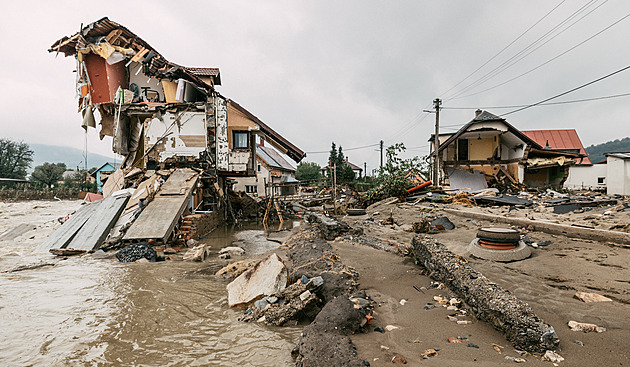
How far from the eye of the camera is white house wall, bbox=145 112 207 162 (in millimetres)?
14773

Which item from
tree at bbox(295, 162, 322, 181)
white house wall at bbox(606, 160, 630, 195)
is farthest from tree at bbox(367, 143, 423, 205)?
tree at bbox(295, 162, 322, 181)

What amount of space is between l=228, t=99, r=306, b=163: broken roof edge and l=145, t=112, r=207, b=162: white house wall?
1957mm

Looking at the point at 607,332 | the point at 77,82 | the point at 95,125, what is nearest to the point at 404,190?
the point at 607,332

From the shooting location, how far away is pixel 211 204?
14.2 metres

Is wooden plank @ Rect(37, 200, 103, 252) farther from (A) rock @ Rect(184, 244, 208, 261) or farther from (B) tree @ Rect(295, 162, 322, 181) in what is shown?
(B) tree @ Rect(295, 162, 322, 181)

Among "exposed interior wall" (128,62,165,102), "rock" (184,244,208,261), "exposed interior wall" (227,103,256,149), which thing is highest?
"exposed interior wall" (128,62,165,102)

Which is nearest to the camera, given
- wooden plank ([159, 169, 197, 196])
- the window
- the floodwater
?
the floodwater

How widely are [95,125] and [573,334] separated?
2115 centimetres

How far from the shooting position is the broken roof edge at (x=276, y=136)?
15.2 metres

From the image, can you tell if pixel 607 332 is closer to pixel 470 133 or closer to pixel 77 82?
pixel 470 133

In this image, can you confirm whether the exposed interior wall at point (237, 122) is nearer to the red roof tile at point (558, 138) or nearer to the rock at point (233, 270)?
the rock at point (233, 270)

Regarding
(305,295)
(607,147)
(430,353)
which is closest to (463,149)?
(305,295)

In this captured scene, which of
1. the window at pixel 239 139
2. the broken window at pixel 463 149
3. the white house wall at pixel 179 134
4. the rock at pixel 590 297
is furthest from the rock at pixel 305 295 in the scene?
the broken window at pixel 463 149

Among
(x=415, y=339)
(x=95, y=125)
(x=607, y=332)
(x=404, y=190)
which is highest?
(x=95, y=125)
